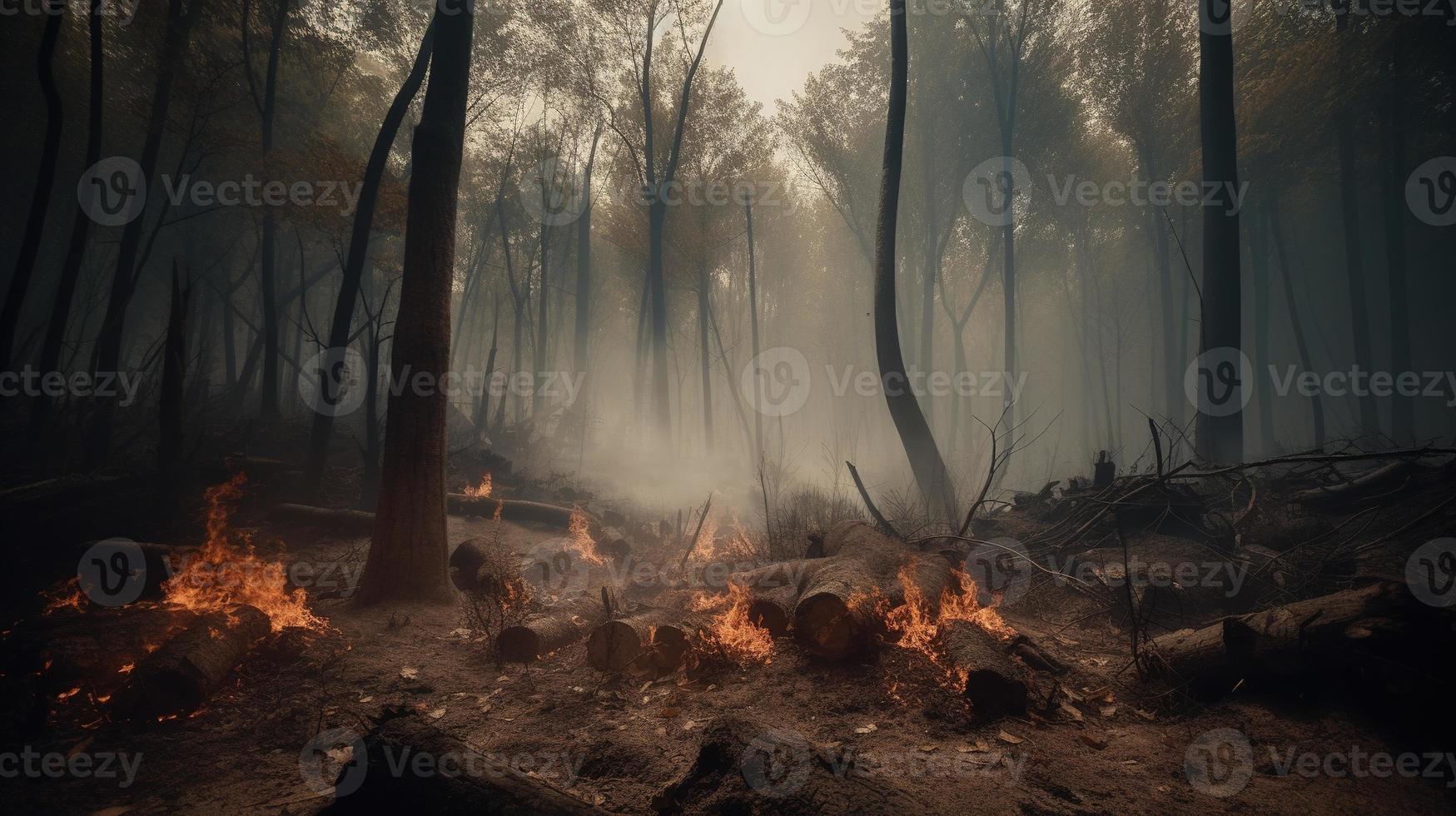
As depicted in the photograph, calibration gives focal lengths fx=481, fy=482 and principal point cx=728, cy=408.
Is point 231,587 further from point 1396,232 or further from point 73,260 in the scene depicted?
point 1396,232

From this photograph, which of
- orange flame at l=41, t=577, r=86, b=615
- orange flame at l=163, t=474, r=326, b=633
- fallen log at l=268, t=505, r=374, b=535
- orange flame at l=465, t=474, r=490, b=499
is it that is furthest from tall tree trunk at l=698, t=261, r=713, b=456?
orange flame at l=41, t=577, r=86, b=615

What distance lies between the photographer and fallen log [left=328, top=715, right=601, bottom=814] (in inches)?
69.1

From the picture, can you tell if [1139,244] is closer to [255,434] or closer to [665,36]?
[665,36]

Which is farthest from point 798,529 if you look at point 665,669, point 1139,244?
point 1139,244

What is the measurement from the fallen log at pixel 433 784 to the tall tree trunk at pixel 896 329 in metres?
7.80

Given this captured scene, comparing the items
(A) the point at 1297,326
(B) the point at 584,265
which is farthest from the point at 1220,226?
(B) the point at 584,265

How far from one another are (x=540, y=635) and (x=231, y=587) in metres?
2.94

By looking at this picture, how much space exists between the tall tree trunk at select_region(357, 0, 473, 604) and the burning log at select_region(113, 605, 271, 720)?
1533 millimetres

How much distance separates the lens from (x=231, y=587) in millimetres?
4484

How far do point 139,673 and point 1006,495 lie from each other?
21730 millimetres

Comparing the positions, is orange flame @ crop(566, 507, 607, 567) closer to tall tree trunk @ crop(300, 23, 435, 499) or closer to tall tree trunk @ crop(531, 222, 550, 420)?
tall tree trunk @ crop(300, 23, 435, 499)

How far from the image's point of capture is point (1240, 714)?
309 cm

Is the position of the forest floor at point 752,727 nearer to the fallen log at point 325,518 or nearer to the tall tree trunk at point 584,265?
the fallen log at point 325,518

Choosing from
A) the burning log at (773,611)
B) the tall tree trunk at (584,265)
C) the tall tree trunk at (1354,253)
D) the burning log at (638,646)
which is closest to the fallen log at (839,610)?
the burning log at (773,611)
